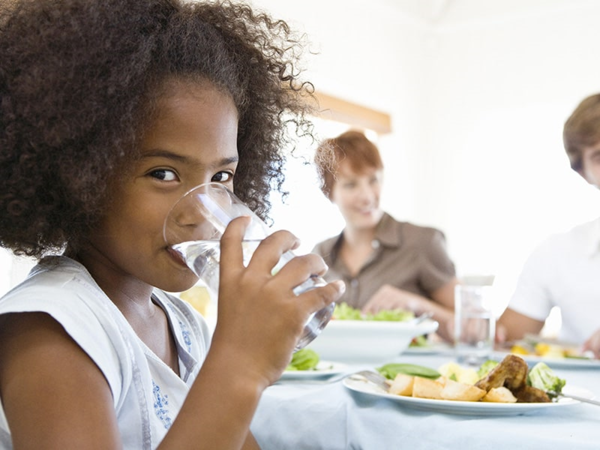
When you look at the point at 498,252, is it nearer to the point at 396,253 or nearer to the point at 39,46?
the point at 396,253

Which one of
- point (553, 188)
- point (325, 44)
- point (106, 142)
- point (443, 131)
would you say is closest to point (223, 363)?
point (106, 142)

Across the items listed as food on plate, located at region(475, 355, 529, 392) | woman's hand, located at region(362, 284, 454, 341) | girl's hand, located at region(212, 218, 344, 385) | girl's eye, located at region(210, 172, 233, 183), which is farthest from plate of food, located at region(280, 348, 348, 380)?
woman's hand, located at region(362, 284, 454, 341)

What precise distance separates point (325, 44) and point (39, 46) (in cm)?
368

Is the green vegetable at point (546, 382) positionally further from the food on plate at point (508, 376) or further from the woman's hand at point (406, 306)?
the woman's hand at point (406, 306)

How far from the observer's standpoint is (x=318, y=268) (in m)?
0.70

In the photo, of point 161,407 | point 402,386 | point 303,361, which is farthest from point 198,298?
Result: point 161,407

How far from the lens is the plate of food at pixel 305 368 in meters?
1.22

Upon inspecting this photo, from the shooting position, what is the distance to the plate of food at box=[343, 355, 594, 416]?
91cm

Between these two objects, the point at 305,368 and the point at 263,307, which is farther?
the point at 305,368

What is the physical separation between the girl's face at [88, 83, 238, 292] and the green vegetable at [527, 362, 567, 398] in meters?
0.51

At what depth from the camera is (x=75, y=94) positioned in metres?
0.78

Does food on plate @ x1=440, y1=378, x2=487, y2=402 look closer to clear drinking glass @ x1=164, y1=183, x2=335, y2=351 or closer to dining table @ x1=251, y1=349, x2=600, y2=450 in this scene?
dining table @ x1=251, y1=349, x2=600, y2=450

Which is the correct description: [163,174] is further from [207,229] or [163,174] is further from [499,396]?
[499,396]

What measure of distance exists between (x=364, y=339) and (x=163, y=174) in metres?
0.75
